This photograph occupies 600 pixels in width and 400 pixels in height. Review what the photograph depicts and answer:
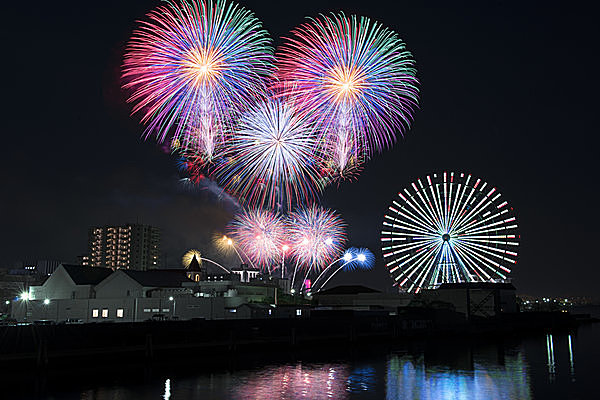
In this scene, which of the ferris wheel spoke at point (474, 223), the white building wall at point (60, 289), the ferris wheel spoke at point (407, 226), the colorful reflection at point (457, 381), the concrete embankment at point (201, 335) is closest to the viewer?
the colorful reflection at point (457, 381)

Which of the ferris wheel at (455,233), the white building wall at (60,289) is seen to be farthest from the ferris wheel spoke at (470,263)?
the white building wall at (60,289)

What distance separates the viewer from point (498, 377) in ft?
145

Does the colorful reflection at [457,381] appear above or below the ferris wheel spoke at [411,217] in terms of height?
below

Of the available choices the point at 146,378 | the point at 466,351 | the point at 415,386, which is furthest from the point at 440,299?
the point at 146,378

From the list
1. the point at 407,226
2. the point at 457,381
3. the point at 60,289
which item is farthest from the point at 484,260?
the point at 60,289

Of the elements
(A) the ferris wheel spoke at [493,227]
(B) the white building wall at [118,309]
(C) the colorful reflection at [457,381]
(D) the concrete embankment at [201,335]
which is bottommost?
(C) the colorful reflection at [457,381]

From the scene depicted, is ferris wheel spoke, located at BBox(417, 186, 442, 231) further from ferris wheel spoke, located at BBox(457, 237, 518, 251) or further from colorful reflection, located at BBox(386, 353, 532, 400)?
colorful reflection, located at BBox(386, 353, 532, 400)

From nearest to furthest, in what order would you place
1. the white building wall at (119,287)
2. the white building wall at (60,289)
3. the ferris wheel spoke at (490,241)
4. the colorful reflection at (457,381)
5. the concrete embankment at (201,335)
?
the colorful reflection at (457,381) → the concrete embankment at (201,335) → the white building wall at (119,287) → the white building wall at (60,289) → the ferris wheel spoke at (490,241)

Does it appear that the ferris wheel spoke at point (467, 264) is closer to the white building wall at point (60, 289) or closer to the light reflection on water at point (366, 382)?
the light reflection on water at point (366, 382)

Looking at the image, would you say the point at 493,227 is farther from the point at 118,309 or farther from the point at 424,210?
the point at 118,309

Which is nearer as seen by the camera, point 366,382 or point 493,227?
point 366,382

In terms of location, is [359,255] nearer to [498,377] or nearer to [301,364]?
[301,364]

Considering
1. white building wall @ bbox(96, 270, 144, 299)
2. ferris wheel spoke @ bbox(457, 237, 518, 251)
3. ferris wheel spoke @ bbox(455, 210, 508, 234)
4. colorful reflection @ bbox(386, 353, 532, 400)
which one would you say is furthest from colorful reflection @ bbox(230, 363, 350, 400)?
ferris wheel spoke @ bbox(455, 210, 508, 234)

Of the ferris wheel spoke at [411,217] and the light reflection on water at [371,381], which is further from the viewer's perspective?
the ferris wheel spoke at [411,217]
